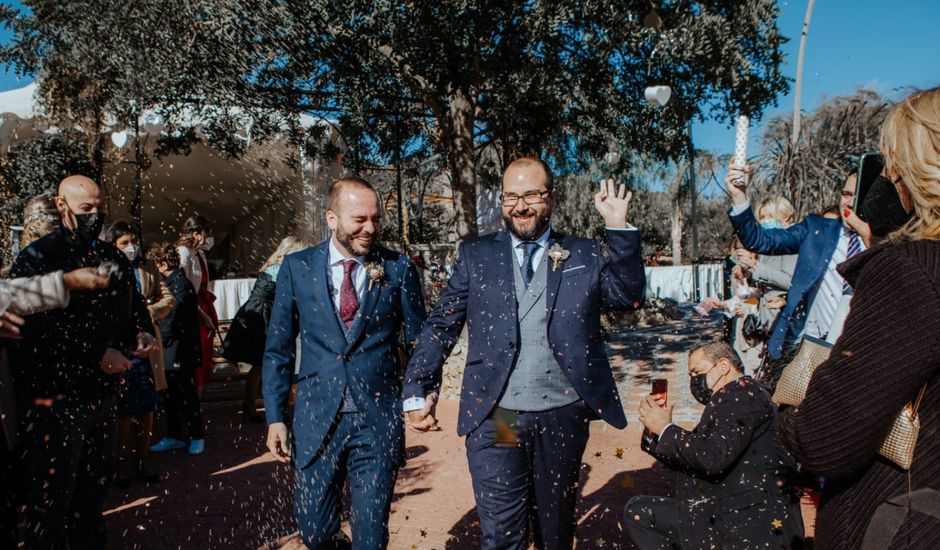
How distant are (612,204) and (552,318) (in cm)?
58

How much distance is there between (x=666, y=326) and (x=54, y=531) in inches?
638

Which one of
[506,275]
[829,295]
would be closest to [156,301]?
[506,275]

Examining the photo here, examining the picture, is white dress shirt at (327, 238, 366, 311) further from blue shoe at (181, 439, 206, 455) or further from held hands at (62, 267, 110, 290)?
blue shoe at (181, 439, 206, 455)

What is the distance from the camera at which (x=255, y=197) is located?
16.4 m

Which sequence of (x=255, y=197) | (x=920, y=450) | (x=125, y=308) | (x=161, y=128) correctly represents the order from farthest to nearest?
(x=255, y=197)
(x=161, y=128)
(x=125, y=308)
(x=920, y=450)

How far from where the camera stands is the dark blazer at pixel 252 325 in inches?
263

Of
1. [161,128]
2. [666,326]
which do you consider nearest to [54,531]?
[161,128]

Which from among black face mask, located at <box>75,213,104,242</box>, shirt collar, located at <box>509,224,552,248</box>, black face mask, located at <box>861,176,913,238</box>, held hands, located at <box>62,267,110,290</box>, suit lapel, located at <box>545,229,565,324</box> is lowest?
suit lapel, located at <box>545,229,565,324</box>

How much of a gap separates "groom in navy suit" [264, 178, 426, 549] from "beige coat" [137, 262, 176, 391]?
2677 millimetres

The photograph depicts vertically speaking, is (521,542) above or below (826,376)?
below

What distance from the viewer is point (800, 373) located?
168 cm

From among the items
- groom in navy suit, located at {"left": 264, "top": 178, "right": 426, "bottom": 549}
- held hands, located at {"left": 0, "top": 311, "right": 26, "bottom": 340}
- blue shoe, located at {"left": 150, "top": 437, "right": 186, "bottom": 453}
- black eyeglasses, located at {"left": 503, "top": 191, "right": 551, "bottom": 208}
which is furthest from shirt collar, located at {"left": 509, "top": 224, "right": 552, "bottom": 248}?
blue shoe, located at {"left": 150, "top": 437, "right": 186, "bottom": 453}

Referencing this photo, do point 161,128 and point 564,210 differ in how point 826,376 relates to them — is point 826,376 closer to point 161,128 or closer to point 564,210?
point 161,128

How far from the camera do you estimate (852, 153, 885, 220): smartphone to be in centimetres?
179
